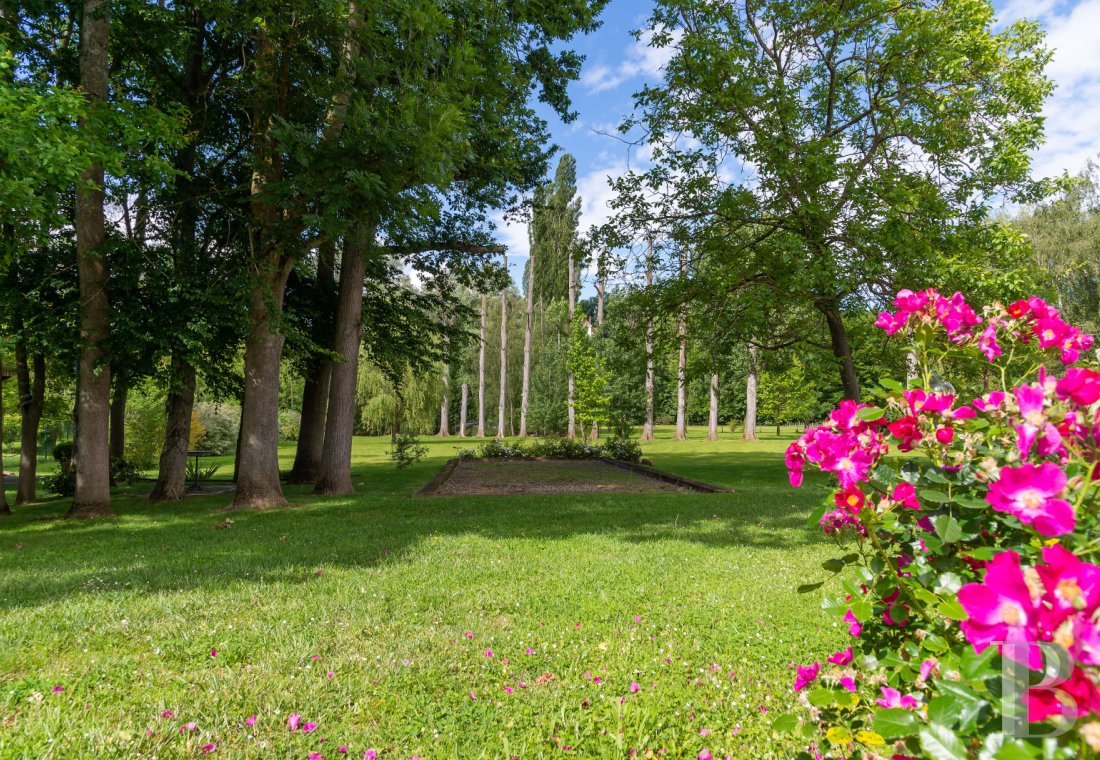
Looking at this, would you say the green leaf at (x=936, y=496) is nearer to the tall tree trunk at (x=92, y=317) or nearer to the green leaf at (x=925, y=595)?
the green leaf at (x=925, y=595)

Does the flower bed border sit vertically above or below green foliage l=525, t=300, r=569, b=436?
below

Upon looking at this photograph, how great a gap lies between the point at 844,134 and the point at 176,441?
13.9m

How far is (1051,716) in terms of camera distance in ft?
2.89

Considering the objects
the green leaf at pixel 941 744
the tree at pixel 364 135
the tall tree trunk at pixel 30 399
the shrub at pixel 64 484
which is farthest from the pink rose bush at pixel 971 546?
the shrub at pixel 64 484

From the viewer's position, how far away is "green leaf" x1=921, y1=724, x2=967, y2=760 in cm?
92

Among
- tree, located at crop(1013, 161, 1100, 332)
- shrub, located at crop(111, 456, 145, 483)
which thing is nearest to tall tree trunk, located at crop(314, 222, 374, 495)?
shrub, located at crop(111, 456, 145, 483)

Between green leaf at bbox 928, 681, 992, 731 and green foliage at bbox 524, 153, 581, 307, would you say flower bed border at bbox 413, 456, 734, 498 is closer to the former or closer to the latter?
green leaf at bbox 928, 681, 992, 731

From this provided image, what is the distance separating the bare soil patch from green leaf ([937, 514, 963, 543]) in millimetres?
10042

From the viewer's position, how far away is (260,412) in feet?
31.9

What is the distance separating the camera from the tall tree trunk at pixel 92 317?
28.4ft

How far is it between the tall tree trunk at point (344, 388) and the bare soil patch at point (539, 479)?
5.41ft

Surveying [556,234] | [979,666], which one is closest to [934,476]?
[979,666]

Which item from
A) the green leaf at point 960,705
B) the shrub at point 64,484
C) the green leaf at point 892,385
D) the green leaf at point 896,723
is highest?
the green leaf at point 892,385

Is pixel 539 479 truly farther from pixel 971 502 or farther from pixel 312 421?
pixel 971 502
